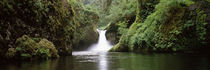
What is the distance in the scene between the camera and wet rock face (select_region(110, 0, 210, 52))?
9.27 m

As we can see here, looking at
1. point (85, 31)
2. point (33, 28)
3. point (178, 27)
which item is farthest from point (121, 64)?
point (85, 31)

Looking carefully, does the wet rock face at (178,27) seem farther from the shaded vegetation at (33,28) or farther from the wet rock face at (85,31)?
the wet rock face at (85,31)

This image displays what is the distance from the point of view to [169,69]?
386cm

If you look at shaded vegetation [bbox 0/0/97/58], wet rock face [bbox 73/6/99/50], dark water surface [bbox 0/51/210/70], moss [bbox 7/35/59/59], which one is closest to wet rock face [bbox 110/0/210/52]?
dark water surface [bbox 0/51/210/70]

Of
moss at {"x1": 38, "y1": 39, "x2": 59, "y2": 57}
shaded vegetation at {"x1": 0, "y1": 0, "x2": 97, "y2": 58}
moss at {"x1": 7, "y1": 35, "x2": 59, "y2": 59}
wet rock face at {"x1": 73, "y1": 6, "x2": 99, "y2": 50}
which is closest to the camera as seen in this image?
shaded vegetation at {"x1": 0, "y1": 0, "x2": 97, "y2": 58}

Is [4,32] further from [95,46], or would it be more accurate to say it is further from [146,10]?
[95,46]

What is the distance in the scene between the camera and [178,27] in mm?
10430

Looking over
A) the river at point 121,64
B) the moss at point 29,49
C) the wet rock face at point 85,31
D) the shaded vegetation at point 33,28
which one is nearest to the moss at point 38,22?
the shaded vegetation at point 33,28

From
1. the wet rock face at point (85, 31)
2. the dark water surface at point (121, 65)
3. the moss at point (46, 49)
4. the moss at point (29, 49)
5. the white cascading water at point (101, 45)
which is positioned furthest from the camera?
the white cascading water at point (101, 45)

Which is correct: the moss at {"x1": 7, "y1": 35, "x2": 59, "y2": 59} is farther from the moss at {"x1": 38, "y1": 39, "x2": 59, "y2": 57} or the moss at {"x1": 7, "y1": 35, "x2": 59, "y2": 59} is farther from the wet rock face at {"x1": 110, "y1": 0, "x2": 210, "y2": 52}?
the wet rock face at {"x1": 110, "y1": 0, "x2": 210, "y2": 52}

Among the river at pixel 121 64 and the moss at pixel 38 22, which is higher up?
the moss at pixel 38 22

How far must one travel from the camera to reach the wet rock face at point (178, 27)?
9.27 m

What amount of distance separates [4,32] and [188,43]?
8.28 metres

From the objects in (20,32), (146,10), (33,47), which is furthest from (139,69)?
(146,10)
